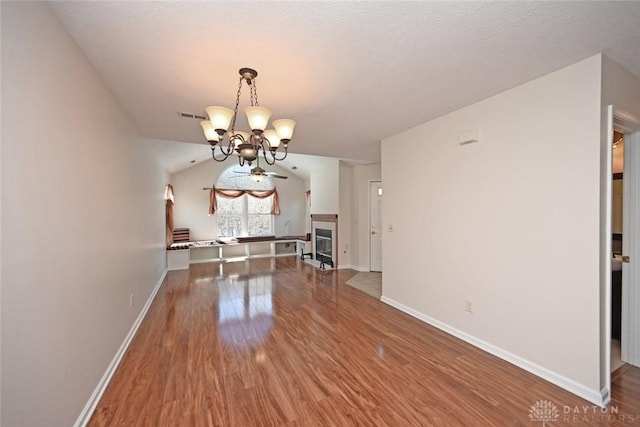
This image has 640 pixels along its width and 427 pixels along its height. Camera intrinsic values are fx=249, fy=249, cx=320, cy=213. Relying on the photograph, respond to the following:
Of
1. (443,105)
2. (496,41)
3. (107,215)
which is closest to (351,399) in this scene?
(107,215)

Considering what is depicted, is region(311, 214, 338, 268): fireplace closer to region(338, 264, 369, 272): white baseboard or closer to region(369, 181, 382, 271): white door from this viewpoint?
region(338, 264, 369, 272): white baseboard

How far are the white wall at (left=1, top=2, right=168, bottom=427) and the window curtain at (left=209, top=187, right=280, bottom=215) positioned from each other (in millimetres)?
5448

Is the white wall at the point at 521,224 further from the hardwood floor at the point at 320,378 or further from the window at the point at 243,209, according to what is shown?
the window at the point at 243,209

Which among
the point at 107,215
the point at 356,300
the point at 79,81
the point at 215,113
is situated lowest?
the point at 356,300

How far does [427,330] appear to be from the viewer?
2.87 m

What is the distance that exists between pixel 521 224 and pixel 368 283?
306 cm

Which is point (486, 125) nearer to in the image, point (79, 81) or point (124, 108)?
point (79, 81)

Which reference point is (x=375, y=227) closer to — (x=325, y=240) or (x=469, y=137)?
(x=325, y=240)

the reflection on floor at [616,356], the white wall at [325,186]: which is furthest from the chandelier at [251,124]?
the white wall at [325,186]

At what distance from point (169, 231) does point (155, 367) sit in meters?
4.80

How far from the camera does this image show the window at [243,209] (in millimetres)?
7938

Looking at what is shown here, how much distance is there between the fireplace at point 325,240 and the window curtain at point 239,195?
6.17ft

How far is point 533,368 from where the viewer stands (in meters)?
2.09

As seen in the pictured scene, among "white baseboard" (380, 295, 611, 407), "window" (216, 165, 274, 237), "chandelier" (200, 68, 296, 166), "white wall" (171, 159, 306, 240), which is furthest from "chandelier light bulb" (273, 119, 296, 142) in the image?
"white wall" (171, 159, 306, 240)
